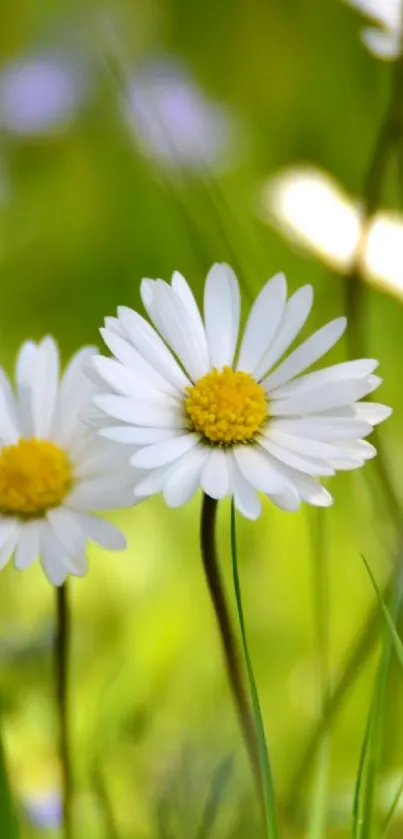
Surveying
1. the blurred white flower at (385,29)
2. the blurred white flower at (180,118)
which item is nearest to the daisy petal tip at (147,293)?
the blurred white flower at (385,29)

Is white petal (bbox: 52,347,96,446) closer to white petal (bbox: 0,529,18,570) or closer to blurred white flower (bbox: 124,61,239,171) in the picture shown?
white petal (bbox: 0,529,18,570)

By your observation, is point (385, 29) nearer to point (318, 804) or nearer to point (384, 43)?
point (384, 43)

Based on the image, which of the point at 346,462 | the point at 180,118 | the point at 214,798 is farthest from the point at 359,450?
the point at 180,118

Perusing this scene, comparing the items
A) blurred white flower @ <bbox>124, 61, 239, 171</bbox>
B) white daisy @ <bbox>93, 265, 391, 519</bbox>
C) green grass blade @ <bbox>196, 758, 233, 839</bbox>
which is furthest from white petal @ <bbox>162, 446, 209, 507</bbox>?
blurred white flower @ <bbox>124, 61, 239, 171</bbox>

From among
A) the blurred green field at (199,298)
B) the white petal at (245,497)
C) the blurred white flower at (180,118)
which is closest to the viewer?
the white petal at (245,497)

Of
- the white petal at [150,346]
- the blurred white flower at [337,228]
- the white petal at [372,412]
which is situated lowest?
the white petal at [372,412]

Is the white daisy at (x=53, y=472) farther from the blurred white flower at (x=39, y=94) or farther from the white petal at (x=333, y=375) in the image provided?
the blurred white flower at (x=39, y=94)

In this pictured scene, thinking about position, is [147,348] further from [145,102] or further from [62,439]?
[145,102]
